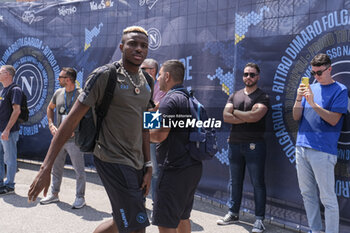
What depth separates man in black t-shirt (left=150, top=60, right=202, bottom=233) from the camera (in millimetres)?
3107

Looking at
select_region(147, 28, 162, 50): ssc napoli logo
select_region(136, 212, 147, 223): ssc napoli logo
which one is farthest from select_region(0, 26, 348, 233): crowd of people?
select_region(147, 28, 162, 50): ssc napoli logo

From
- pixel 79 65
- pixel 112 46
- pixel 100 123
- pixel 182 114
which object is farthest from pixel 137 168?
pixel 79 65

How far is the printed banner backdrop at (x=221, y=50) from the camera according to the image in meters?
4.49

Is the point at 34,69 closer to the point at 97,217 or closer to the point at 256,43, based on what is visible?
the point at 97,217

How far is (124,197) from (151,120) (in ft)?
2.34

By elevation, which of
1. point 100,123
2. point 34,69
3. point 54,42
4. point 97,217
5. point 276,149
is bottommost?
point 97,217

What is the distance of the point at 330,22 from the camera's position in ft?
14.3

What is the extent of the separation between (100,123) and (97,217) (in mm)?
2591

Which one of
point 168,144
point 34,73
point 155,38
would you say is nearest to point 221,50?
point 155,38

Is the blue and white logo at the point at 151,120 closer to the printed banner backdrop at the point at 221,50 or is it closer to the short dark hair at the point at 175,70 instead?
the short dark hair at the point at 175,70

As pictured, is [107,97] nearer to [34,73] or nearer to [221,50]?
[221,50]

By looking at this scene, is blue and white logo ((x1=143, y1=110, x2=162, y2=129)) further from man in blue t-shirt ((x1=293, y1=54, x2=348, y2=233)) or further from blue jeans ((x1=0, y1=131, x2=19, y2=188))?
blue jeans ((x1=0, y1=131, x2=19, y2=188))

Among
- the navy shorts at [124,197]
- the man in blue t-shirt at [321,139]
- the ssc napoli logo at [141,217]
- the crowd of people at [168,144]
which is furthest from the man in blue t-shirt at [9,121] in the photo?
the man in blue t-shirt at [321,139]

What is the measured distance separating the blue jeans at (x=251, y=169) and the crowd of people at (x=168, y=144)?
13 mm
